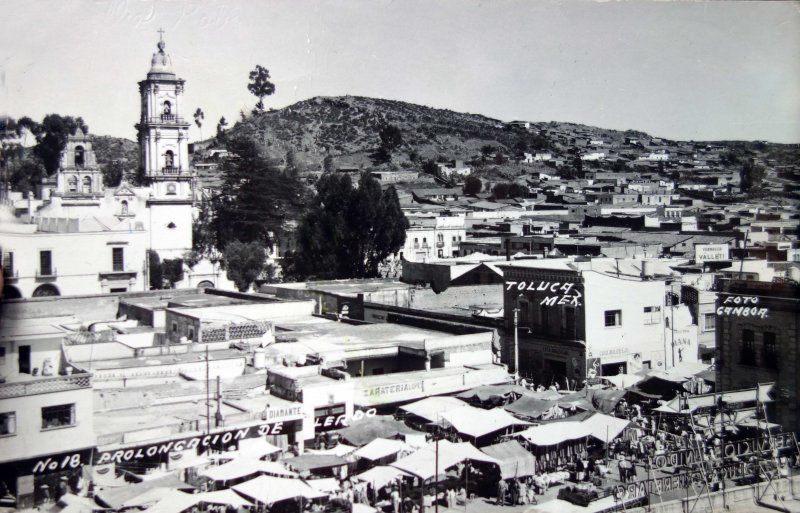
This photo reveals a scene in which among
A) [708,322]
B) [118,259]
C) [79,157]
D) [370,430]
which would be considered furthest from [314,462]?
[79,157]

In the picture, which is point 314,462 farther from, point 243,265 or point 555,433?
point 243,265

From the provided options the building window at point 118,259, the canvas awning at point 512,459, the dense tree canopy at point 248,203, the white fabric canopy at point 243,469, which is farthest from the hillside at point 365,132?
the white fabric canopy at point 243,469

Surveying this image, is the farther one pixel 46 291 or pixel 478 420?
pixel 46 291

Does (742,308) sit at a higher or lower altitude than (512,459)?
higher

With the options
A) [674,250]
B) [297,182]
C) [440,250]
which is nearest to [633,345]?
[674,250]

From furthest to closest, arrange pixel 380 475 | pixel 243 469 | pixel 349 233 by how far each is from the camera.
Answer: pixel 349 233 < pixel 380 475 < pixel 243 469

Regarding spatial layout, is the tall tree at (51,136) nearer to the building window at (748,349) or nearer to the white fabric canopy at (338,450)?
the white fabric canopy at (338,450)

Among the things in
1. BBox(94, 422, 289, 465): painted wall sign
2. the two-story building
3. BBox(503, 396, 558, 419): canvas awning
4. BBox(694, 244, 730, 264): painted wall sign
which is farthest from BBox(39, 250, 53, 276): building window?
BBox(694, 244, 730, 264): painted wall sign
